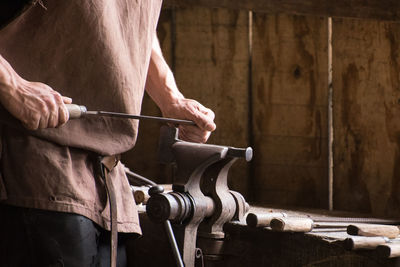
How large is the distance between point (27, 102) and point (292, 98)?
1863mm

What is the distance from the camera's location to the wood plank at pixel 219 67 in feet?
11.4

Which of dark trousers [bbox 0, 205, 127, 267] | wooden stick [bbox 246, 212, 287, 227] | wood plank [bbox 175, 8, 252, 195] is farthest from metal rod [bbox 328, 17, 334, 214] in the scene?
dark trousers [bbox 0, 205, 127, 267]

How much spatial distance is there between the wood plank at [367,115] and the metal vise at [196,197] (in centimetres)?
101

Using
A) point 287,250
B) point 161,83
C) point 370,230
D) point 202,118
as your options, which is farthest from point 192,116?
point 370,230

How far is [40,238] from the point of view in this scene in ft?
5.73

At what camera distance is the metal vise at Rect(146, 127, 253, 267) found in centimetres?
201

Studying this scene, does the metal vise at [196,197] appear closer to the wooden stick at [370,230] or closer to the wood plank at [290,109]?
the wooden stick at [370,230]

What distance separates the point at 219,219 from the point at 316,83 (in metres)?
1.29

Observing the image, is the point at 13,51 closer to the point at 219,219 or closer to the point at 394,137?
the point at 219,219

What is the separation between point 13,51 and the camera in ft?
5.84

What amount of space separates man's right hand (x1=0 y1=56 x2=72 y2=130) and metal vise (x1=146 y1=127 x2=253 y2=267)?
1.47 feet

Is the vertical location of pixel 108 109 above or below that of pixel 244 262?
above

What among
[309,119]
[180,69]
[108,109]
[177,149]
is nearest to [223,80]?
[180,69]

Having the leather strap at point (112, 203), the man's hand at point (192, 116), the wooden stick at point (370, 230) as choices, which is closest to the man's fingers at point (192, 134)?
the man's hand at point (192, 116)
